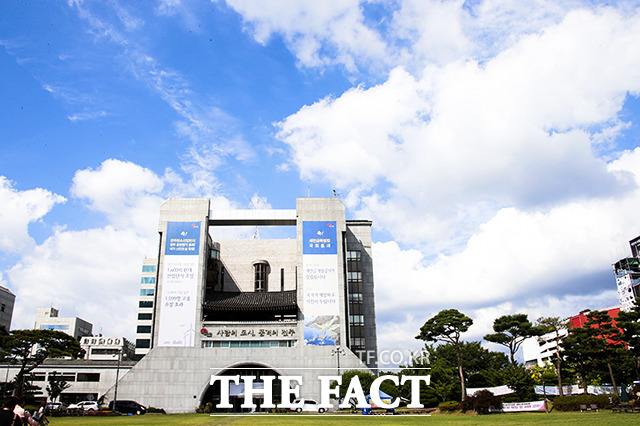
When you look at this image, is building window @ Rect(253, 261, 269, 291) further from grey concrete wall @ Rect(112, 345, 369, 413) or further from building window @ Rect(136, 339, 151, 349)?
building window @ Rect(136, 339, 151, 349)

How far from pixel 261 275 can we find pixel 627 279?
114m

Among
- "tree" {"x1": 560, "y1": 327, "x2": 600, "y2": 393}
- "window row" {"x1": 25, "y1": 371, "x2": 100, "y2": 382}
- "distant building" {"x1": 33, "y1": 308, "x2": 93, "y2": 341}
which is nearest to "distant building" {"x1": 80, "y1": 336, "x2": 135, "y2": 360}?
"distant building" {"x1": 33, "y1": 308, "x2": 93, "y2": 341}

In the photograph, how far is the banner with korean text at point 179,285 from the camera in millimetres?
67562

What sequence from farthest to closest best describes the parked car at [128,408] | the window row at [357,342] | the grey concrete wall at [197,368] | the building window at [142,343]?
1. the building window at [142,343]
2. the window row at [357,342]
3. the grey concrete wall at [197,368]
4. the parked car at [128,408]

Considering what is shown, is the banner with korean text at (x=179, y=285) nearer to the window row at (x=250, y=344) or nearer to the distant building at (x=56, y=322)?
the window row at (x=250, y=344)

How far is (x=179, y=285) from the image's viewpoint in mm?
69438

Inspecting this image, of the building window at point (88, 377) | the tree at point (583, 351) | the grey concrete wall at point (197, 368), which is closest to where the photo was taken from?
the tree at point (583, 351)

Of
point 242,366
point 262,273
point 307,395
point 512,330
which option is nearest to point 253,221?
point 262,273

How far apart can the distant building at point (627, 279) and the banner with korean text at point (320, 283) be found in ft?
351

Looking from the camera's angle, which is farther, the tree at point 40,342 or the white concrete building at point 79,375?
the white concrete building at point 79,375

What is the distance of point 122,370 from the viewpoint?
257 feet

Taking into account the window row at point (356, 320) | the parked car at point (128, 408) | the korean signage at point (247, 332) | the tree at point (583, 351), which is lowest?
the parked car at point (128, 408)

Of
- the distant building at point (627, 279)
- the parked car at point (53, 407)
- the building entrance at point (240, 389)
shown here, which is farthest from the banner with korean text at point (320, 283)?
the distant building at point (627, 279)

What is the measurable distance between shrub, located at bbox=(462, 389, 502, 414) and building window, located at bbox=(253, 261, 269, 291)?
4882 centimetres
